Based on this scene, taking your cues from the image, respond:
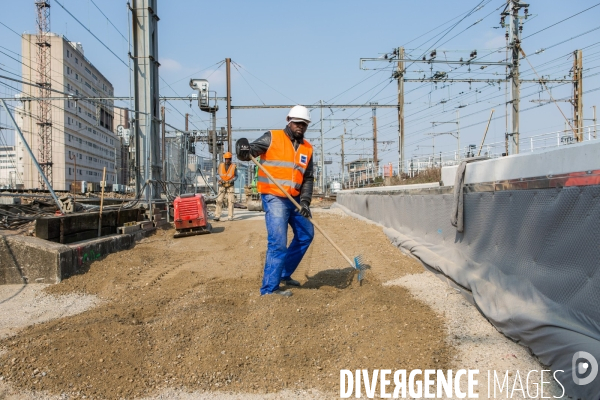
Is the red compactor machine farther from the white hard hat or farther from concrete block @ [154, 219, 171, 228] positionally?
the white hard hat

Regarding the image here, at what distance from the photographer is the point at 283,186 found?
4.62 metres


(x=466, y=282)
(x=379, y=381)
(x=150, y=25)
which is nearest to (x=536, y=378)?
(x=379, y=381)

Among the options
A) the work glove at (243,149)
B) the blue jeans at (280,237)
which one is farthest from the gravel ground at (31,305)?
the work glove at (243,149)

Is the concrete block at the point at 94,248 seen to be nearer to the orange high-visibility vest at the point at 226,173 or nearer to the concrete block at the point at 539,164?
the concrete block at the point at 539,164

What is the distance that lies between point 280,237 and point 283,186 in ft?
1.73

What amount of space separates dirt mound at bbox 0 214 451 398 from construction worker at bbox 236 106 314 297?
0.37 m

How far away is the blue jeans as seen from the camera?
440cm

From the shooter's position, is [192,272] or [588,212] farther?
[192,272]

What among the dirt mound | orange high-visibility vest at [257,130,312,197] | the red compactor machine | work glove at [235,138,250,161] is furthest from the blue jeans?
the red compactor machine

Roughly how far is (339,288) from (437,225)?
1555 millimetres

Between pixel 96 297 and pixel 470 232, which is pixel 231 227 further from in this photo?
pixel 470 232

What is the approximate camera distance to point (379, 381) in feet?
9.05

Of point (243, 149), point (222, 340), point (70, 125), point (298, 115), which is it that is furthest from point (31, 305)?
point (70, 125)

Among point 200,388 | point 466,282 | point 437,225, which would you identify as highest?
point 437,225
